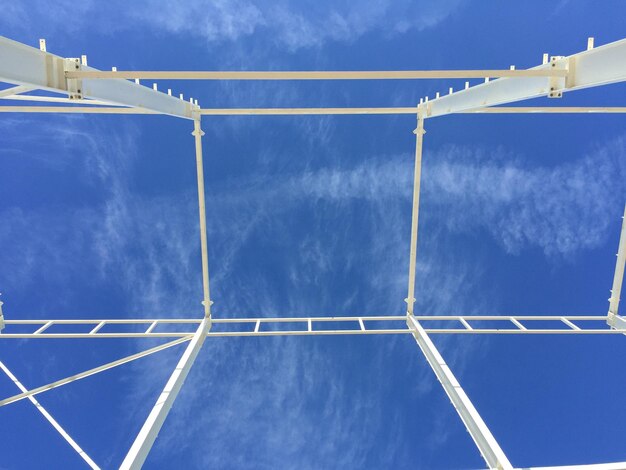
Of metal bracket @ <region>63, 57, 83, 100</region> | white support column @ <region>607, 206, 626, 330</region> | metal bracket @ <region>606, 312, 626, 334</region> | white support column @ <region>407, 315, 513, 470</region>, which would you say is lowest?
white support column @ <region>407, 315, 513, 470</region>

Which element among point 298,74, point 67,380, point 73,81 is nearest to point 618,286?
point 298,74

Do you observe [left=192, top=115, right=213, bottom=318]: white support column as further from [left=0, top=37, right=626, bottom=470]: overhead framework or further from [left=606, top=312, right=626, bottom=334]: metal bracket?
[left=606, top=312, right=626, bottom=334]: metal bracket

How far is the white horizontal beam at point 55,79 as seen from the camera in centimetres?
322

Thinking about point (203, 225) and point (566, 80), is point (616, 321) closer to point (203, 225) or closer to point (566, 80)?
point (566, 80)

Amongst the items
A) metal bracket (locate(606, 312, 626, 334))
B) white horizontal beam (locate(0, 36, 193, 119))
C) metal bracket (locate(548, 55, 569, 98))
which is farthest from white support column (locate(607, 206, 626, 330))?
white horizontal beam (locate(0, 36, 193, 119))

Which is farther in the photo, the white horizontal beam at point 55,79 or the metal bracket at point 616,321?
the metal bracket at point 616,321

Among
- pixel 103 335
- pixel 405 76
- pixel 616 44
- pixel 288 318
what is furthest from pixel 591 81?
pixel 103 335

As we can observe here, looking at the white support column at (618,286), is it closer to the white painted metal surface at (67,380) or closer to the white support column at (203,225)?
the white support column at (203,225)

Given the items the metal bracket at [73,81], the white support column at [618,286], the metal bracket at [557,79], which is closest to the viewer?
the metal bracket at [73,81]

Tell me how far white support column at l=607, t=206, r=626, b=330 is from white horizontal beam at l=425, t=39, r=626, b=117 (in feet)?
12.8

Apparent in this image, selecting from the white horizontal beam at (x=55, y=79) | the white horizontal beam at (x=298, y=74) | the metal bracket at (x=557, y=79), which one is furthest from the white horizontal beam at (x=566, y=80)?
the white horizontal beam at (x=55, y=79)

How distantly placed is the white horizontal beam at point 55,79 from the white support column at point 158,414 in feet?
10.8

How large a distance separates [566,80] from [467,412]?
3.63 m

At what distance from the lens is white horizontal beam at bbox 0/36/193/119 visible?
10.6 feet
